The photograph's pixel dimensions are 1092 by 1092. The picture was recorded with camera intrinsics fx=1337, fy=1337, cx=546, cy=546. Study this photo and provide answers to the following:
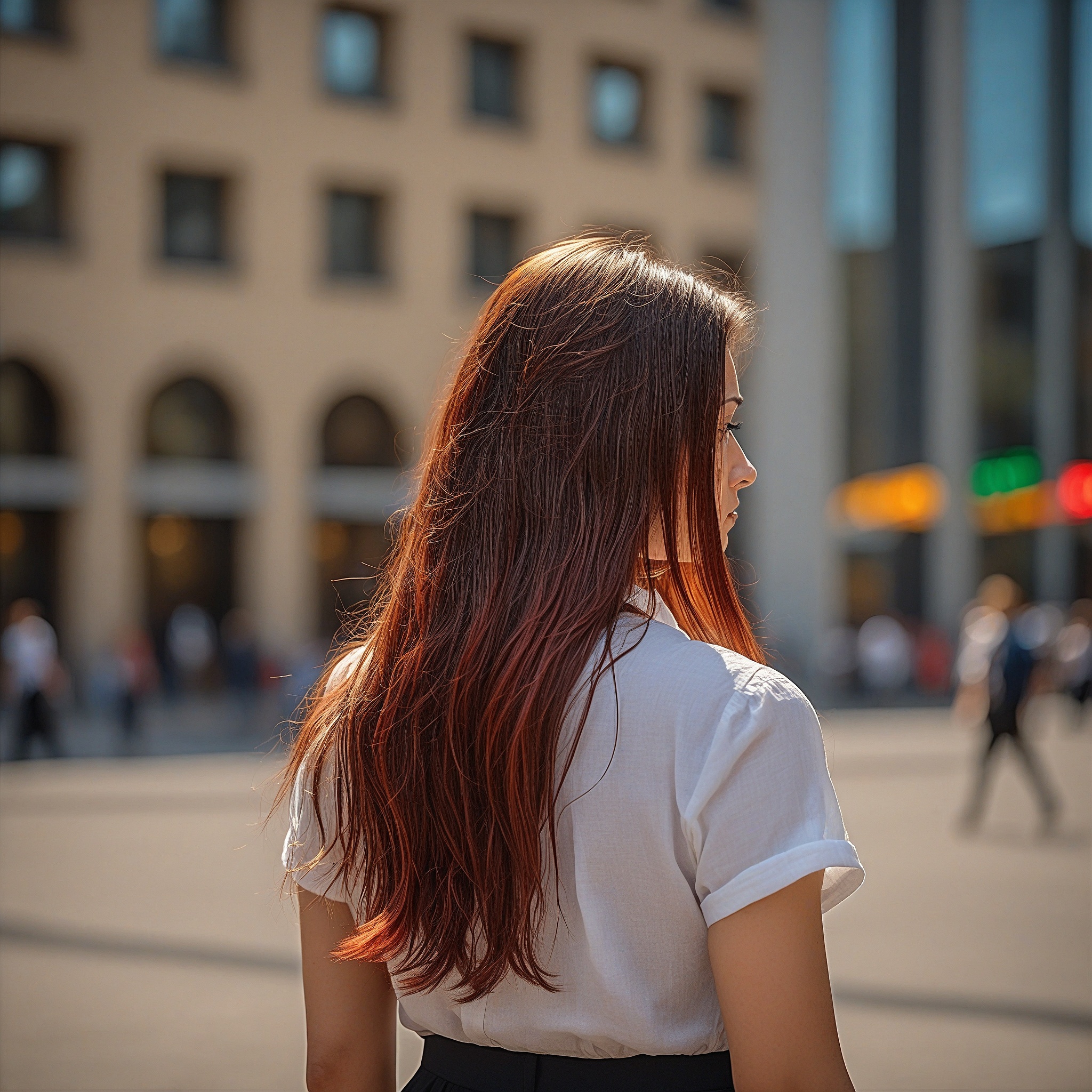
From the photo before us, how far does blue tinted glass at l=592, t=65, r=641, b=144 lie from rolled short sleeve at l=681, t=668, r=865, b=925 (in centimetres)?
3020

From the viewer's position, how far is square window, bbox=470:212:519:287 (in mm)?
29000

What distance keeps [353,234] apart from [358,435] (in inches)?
167

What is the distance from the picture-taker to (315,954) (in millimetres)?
1642

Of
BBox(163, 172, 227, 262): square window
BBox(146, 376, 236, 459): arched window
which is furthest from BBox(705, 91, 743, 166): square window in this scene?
BBox(146, 376, 236, 459): arched window

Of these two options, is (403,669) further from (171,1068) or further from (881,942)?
(881,942)

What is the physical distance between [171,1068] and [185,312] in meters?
22.8

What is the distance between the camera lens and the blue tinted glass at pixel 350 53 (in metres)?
27.6

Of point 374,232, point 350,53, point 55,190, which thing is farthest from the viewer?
point 374,232

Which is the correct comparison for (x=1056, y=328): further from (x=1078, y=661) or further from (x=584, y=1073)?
(x=584, y=1073)

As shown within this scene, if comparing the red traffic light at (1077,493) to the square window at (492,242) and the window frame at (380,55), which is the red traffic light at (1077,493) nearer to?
the square window at (492,242)

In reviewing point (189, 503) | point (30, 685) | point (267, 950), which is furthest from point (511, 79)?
point (267, 950)

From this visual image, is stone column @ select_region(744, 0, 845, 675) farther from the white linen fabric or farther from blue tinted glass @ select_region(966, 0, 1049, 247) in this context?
the white linen fabric

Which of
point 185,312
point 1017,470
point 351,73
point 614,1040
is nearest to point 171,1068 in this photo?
point 614,1040

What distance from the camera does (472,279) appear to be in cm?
2886
